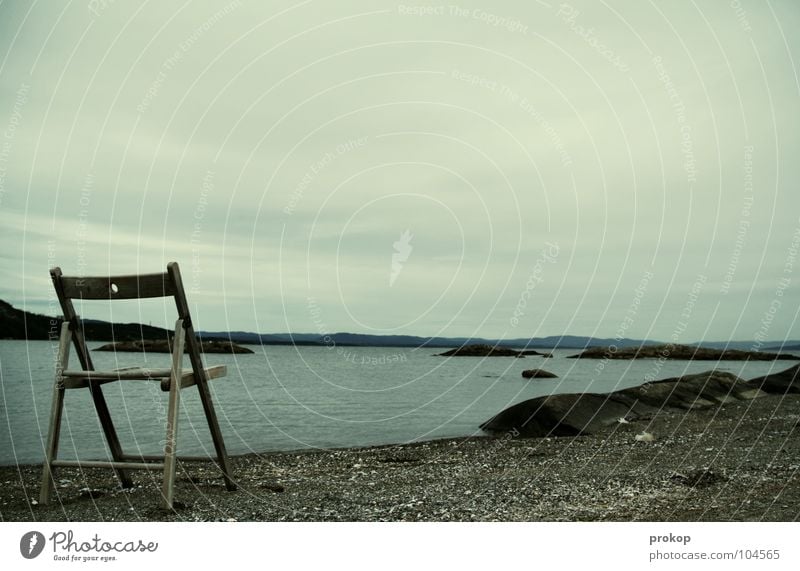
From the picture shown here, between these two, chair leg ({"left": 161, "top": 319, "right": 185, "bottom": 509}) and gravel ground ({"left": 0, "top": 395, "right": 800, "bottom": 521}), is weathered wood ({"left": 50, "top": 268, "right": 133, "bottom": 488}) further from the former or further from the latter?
chair leg ({"left": 161, "top": 319, "right": 185, "bottom": 509})

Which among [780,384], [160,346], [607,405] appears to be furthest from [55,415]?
[160,346]

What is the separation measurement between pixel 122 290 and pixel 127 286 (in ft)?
0.19

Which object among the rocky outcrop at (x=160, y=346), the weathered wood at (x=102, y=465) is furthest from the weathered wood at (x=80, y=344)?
the rocky outcrop at (x=160, y=346)

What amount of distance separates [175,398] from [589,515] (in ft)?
10.2

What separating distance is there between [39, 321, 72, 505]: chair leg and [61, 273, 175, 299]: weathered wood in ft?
1.30

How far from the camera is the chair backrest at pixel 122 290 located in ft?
16.9

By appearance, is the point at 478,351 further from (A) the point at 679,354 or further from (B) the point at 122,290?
(B) the point at 122,290

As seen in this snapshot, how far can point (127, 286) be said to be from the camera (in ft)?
17.0

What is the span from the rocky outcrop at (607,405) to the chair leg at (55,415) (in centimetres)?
697

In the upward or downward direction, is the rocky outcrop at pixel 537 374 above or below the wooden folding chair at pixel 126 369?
below

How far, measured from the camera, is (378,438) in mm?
11617

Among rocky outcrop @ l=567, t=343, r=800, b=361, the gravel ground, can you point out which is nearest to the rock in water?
rocky outcrop @ l=567, t=343, r=800, b=361

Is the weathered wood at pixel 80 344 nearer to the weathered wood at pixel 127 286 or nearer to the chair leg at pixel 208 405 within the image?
the weathered wood at pixel 127 286

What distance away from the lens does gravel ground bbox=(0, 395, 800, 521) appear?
214 inches
